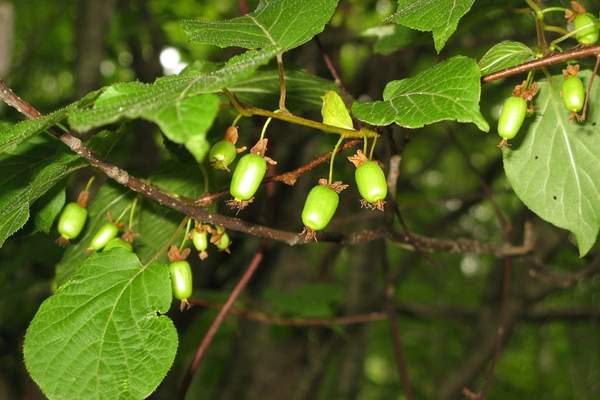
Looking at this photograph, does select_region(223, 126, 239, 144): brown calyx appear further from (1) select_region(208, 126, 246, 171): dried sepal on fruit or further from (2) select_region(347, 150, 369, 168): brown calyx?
(2) select_region(347, 150, 369, 168): brown calyx

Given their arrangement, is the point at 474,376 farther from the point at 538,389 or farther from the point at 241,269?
the point at 538,389

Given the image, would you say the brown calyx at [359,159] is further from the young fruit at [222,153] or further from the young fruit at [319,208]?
the young fruit at [222,153]

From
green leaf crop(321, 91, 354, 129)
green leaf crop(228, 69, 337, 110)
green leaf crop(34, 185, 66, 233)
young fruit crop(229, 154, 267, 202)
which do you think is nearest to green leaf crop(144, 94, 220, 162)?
young fruit crop(229, 154, 267, 202)

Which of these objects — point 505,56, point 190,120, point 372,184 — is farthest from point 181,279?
point 505,56

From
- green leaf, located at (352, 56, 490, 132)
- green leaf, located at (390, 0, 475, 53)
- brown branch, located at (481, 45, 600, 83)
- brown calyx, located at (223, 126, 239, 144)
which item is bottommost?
brown calyx, located at (223, 126, 239, 144)

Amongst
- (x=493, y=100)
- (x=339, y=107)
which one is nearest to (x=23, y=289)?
(x=339, y=107)

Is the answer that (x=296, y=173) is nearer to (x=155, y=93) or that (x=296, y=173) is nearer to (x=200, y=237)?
(x=200, y=237)

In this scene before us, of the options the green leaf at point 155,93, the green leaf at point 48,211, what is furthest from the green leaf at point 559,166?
the green leaf at point 48,211
